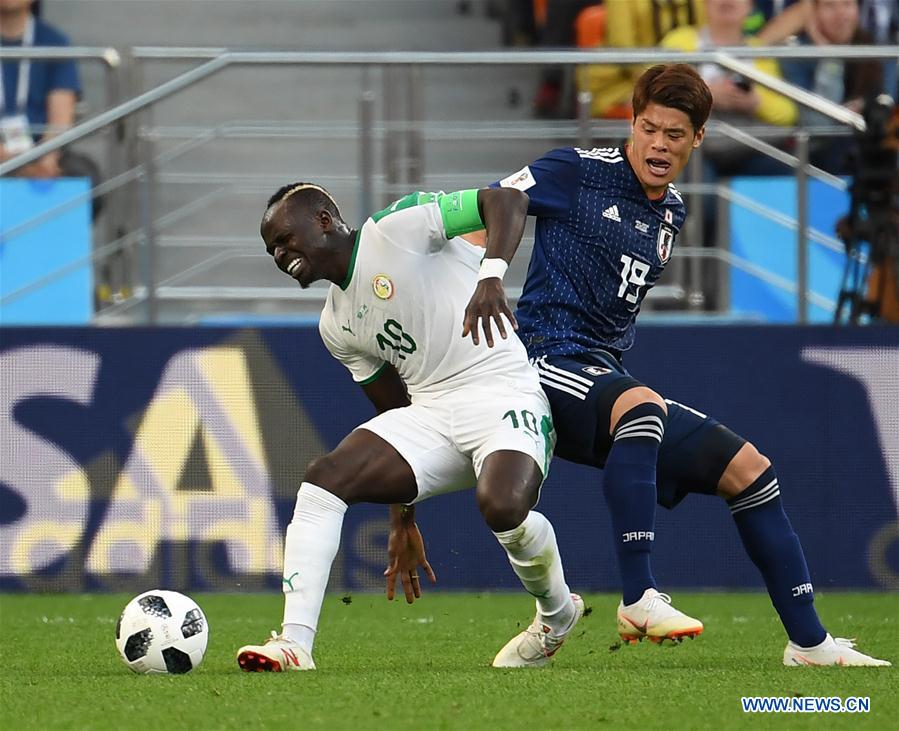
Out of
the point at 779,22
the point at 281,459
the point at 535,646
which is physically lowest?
the point at 281,459

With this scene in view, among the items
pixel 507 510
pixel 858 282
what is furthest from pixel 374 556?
pixel 507 510

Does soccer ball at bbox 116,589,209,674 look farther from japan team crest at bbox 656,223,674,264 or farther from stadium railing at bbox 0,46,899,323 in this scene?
stadium railing at bbox 0,46,899,323

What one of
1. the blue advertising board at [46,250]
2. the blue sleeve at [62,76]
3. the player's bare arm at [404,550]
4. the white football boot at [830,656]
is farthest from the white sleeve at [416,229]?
the blue sleeve at [62,76]

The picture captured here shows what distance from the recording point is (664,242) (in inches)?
237

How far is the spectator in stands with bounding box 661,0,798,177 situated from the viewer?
10.3 m

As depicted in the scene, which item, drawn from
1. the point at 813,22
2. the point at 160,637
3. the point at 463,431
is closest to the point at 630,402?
the point at 463,431

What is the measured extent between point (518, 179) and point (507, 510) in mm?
1170

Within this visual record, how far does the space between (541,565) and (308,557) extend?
0.76 m

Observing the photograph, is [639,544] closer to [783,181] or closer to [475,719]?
[475,719]

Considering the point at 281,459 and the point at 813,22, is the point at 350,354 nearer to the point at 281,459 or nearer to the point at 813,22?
the point at 281,459

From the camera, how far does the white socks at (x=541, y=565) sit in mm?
5578

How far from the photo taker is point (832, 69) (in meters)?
10.9

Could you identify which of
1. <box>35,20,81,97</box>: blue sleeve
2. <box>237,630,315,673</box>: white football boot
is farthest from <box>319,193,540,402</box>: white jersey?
<box>35,20,81,97</box>: blue sleeve

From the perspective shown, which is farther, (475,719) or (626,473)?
(626,473)
